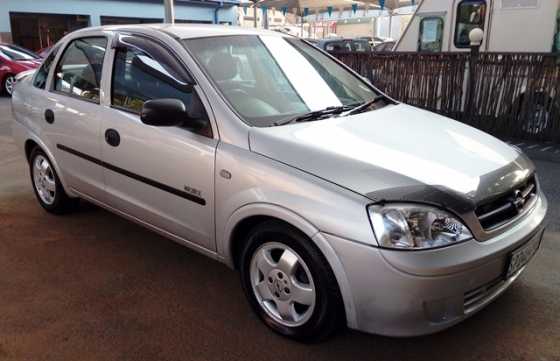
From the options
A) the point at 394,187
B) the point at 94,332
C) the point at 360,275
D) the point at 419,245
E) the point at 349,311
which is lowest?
the point at 94,332

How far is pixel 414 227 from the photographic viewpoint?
7.68ft

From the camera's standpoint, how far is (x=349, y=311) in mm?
2471

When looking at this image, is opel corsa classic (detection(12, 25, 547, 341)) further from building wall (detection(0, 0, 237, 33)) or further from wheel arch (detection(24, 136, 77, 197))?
building wall (detection(0, 0, 237, 33))

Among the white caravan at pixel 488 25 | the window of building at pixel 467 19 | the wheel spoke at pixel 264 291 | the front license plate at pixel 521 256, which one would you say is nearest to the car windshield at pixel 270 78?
the wheel spoke at pixel 264 291

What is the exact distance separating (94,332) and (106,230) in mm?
1576

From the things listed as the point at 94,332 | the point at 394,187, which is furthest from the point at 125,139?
the point at 394,187

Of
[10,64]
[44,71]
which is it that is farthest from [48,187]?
[10,64]

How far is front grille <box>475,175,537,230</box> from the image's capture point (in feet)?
8.22

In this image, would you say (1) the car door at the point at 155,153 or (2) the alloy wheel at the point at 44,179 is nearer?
(1) the car door at the point at 155,153

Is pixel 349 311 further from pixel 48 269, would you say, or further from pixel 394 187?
pixel 48 269

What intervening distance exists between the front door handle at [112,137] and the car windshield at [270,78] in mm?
811

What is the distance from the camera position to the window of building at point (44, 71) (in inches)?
174

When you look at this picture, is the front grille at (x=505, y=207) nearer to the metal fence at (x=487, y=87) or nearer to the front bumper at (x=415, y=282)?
the front bumper at (x=415, y=282)

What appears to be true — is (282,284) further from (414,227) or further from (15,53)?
(15,53)
